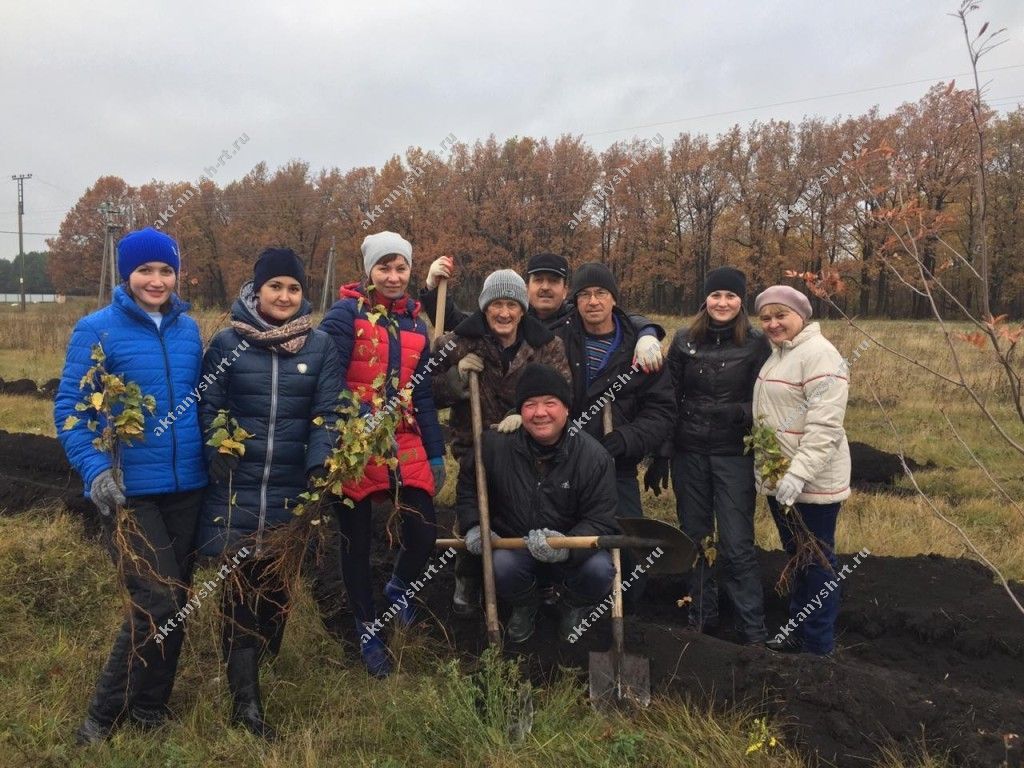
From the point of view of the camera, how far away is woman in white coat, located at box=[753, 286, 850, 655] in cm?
391

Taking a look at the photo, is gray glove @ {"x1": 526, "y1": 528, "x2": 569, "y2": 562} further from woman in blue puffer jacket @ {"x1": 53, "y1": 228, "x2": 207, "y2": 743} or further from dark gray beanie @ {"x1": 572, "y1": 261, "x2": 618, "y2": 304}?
woman in blue puffer jacket @ {"x1": 53, "y1": 228, "x2": 207, "y2": 743}

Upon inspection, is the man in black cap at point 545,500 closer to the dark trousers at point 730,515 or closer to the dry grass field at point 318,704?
the dry grass field at point 318,704

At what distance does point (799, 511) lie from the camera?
13.7ft

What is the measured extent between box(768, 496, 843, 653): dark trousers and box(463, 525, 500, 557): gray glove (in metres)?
1.77

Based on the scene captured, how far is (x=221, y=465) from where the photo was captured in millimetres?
3223

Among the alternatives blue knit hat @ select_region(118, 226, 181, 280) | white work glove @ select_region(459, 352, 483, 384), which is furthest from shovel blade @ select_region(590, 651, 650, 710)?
blue knit hat @ select_region(118, 226, 181, 280)

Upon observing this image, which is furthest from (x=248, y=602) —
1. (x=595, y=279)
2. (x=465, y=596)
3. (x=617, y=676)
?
(x=595, y=279)

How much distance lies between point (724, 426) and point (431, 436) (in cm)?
172

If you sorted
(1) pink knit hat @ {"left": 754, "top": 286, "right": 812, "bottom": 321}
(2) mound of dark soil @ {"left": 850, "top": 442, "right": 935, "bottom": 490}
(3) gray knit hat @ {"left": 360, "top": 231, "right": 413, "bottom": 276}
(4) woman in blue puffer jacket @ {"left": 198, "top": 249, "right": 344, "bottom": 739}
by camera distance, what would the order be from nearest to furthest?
1. (4) woman in blue puffer jacket @ {"left": 198, "top": 249, "right": 344, "bottom": 739}
2. (3) gray knit hat @ {"left": 360, "top": 231, "right": 413, "bottom": 276}
3. (1) pink knit hat @ {"left": 754, "top": 286, "right": 812, "bottom": 321}
4. (2) mound of dark soil @ {"left": 850, "top": 442, "right": 935, "bottom": 490}

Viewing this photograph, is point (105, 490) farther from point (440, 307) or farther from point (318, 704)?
point (440, 307)

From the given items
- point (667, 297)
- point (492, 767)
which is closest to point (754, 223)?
point (667, 297)

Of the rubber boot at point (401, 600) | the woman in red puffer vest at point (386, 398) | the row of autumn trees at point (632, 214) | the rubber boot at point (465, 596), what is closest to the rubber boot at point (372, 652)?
the woman in red puffer vest at point (386, 398)

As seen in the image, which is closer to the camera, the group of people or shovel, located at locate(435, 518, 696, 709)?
the group of people

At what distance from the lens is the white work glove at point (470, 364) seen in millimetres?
4180
